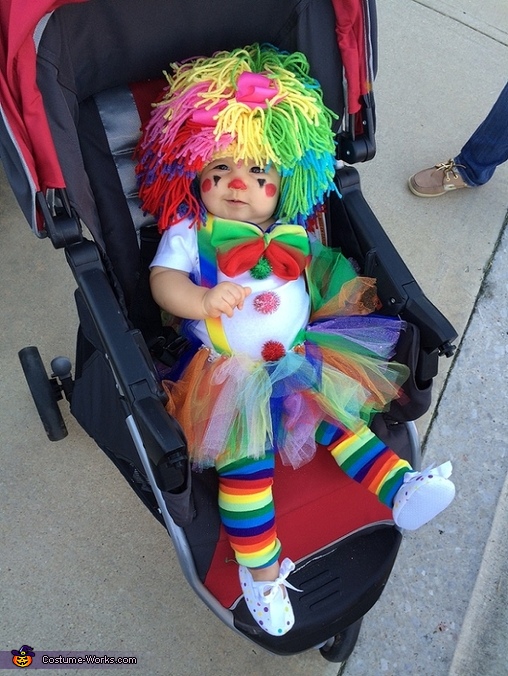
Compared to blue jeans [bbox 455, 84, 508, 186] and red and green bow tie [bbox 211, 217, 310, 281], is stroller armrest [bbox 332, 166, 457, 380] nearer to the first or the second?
red and green bow tie [bbox 211, 217, 310, 281]

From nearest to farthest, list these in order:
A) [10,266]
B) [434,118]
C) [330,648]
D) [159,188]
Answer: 1. [159,188]
2. [330,648]
3. [10,266]
4. [434,118]

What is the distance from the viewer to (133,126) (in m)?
1.54

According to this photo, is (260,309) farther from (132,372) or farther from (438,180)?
(438,180)

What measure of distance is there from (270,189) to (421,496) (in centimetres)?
72

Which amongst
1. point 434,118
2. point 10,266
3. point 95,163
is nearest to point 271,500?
point 95,163

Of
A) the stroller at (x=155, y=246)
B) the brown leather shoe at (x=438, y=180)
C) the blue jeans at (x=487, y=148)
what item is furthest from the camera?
the brown leather shoe at (x=438, y=180)

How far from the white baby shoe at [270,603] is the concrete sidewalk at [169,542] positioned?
13.3 inches

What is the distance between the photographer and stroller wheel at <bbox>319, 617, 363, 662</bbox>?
5.28 feet

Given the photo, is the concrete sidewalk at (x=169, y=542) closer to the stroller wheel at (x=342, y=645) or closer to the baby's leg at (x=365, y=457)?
the stroller wheel at (x=342, y=645)

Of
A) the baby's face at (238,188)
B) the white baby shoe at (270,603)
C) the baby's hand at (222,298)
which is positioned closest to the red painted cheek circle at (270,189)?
the baby's face at (238,188)

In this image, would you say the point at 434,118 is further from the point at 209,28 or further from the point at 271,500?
the point at 271,500

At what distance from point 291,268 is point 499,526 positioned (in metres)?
0.98

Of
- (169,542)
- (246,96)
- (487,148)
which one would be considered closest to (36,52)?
(246,96)

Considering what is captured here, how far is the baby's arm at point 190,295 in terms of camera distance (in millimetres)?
1415
